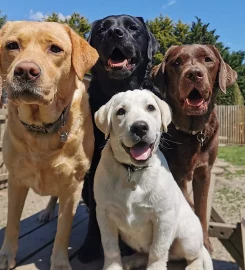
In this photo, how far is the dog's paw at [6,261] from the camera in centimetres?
252

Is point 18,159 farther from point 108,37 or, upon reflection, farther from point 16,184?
point 108,37

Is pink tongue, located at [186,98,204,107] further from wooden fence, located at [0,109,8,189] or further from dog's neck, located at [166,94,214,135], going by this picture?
wooden fence, located at [0,109,8,189]

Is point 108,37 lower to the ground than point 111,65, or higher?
higher

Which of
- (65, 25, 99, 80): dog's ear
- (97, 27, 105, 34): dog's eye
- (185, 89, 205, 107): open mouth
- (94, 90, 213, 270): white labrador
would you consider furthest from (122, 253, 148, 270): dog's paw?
(97, 27, 105, 34): dog's eye

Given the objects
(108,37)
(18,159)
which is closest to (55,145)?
(18,159)

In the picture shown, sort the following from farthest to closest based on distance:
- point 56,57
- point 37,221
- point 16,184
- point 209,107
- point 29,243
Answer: point 37,221
point 29,243
point 209,107
point 16,184
point 56,57

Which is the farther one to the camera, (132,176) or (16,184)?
(16,184)

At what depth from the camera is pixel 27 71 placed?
2041mm

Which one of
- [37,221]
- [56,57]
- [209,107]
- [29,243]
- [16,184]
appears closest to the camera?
[56,57]

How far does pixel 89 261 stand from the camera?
8.89 feet

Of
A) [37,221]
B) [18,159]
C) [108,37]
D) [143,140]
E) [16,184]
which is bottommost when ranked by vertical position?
[37,221]

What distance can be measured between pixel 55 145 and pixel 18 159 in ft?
0.85

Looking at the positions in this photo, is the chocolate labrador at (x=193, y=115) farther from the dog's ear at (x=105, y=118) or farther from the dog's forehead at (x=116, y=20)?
the dog's ear at (x=105, y=118)

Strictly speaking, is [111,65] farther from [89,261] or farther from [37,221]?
[37,221]
